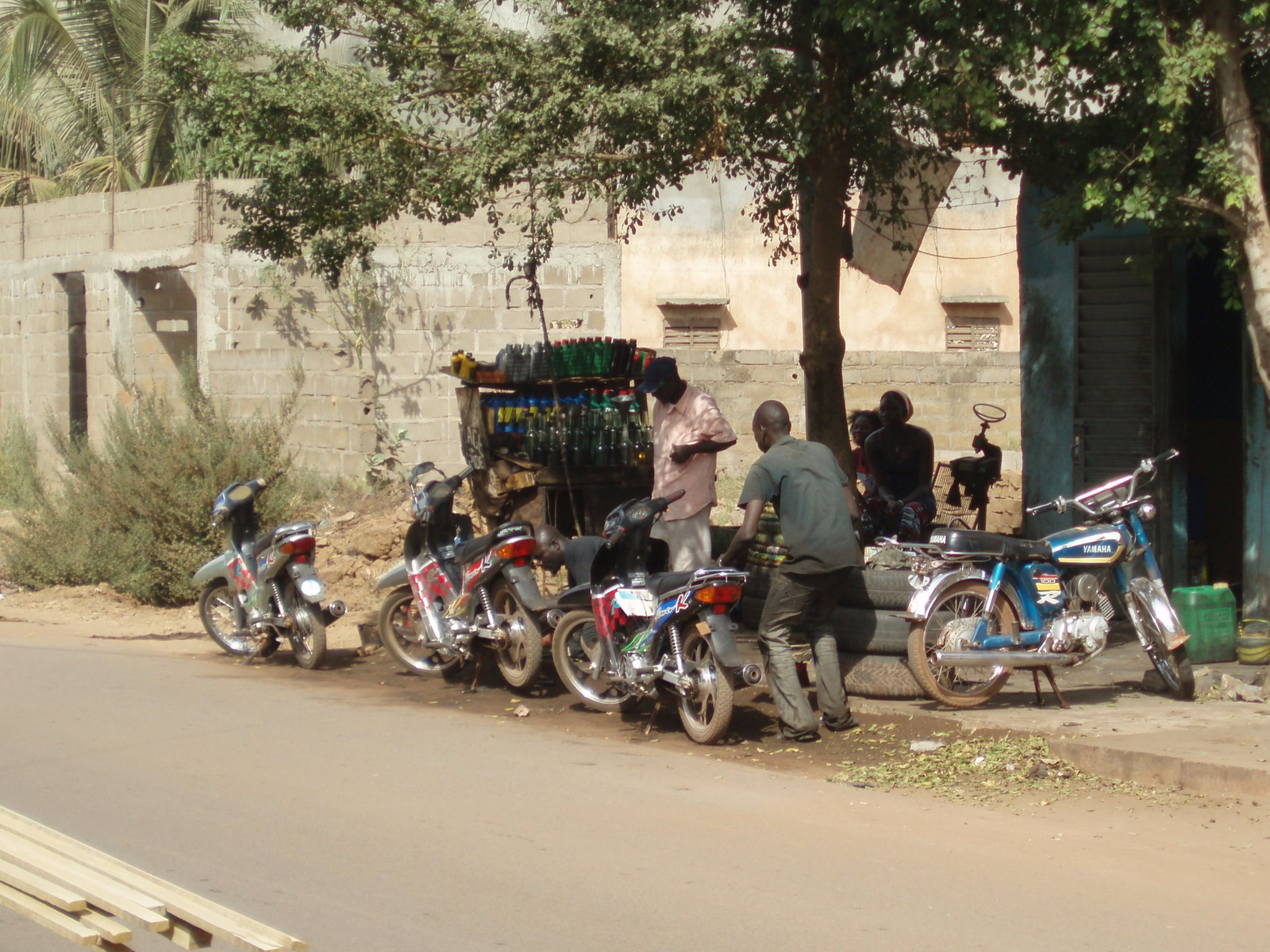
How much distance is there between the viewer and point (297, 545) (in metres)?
9.15

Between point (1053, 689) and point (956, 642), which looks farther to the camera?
point (1053, 689)

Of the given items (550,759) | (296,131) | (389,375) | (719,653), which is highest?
(296,131)

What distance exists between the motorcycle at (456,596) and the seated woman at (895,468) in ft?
10.5

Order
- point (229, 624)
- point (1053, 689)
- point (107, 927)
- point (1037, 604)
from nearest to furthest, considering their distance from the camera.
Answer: point (107, 927), point (1037, 604), point (1053, 689), point (229, 624)

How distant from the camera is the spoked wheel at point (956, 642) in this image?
7016mm

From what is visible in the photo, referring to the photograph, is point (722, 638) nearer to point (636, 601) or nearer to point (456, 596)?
point (636, 601)

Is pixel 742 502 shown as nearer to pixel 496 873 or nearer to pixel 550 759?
pixel 550 759

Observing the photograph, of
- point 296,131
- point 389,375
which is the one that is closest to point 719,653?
point 296,131

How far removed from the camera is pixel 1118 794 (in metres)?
5.95

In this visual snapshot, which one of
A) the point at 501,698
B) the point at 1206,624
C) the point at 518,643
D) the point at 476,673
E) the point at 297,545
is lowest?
the point at 501,698

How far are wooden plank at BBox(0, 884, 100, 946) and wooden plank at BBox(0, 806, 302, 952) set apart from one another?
0.14 meters

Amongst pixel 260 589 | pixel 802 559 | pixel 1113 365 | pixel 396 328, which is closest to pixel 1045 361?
pixel 1113 365

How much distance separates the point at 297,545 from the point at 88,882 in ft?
20.3

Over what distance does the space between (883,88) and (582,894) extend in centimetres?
556
